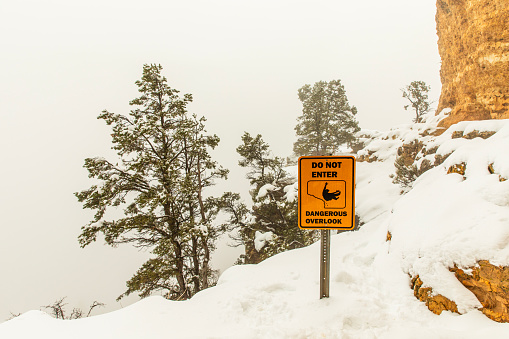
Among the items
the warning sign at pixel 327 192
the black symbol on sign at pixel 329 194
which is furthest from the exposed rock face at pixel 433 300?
the black symbol on sign at pixel 329 194

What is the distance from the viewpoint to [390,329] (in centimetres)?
281

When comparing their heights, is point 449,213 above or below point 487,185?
below

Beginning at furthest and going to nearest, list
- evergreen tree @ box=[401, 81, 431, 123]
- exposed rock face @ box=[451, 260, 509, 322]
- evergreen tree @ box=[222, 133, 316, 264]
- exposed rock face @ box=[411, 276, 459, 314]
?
evergreen tree @ box=[401, 81, 431, 123], evergreen tree @ box=[222, 133, 316, 264], exposed rock face @ box=[411, 276, 459, 314], exposed rock face @ box=[451, 260, 509, 322]

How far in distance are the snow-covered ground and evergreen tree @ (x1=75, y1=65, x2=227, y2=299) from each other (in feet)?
10.7

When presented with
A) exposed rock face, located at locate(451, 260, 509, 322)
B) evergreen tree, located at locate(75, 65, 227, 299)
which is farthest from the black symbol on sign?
evergreen tree, located at locate(75, 65, 227, 299)

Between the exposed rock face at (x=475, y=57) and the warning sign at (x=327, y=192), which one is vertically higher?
the exposed rock face at (x=475, y=57)

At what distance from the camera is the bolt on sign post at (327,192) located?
297 centimetres

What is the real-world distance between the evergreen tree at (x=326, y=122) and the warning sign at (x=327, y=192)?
1599 cm

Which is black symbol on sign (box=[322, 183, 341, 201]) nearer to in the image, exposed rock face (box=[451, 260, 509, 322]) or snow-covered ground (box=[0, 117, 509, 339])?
snow-covered ground (box=[0, 117, 509, 339])

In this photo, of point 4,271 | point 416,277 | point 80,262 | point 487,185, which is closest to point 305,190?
point 416,277

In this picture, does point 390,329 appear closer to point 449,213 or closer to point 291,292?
point 291,292

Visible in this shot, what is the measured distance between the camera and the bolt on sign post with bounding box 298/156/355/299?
297 centimetres

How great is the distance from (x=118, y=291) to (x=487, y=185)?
10411 centimetres

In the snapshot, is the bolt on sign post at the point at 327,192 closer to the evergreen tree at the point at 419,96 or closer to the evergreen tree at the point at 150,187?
the evergreen tree at the point at 150,187
